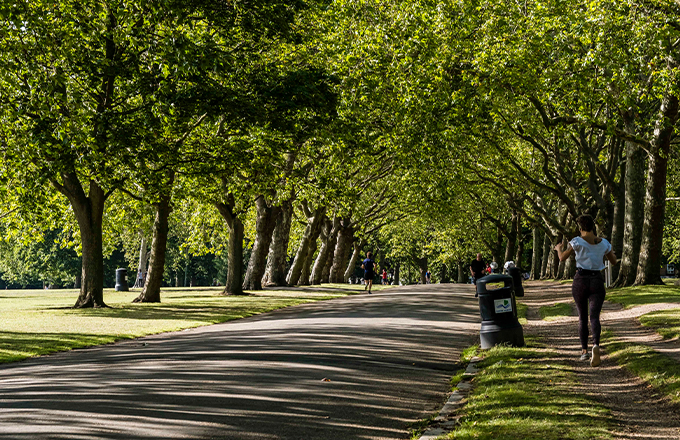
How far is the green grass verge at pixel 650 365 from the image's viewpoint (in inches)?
315

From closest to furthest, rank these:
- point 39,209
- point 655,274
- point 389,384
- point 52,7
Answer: point 389,384 → point 52,7 → point 39,209 → point 655,274

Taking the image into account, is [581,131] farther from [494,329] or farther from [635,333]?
[494,329]

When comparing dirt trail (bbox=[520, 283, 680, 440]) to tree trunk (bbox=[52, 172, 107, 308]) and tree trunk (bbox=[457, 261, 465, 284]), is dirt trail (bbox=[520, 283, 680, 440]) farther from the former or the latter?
tree trunk (bbox=[457, 261, 465, 284])

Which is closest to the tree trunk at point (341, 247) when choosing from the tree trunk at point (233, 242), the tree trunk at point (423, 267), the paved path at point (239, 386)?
the tree trunk at point (233, 242)

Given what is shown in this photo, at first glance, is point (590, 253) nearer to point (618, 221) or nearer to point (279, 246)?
point (618, 221)

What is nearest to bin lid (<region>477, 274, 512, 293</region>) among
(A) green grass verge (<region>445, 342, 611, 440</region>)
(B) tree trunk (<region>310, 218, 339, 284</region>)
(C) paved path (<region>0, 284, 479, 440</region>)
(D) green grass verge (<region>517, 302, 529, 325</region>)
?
(C) paved path (<region>0, 284, 479, 440</region>)

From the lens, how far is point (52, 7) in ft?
61.8

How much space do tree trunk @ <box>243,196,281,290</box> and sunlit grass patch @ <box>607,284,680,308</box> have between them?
1574 cm

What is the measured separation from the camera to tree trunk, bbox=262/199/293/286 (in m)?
37.7

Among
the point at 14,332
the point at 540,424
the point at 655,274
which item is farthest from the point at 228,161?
the point at 540,424

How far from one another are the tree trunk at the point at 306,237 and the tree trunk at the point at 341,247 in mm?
6008

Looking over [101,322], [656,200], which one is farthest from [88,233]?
[656,200]

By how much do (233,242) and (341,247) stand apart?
59.1 feet

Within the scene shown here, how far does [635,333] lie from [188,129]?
1464 centimetres
